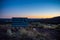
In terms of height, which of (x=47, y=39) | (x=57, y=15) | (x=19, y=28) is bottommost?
(x=47, y=39)

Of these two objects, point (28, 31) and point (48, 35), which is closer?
point (48, 35)

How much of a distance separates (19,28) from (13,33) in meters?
0.32

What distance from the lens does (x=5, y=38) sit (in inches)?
163

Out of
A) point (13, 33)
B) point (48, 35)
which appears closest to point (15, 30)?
point (13, 33)

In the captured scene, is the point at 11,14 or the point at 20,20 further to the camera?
the point at 20,20

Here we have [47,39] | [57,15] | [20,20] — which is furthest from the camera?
[20,20]

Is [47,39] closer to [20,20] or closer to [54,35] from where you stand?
[54,35]

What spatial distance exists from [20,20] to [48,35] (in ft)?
4.73

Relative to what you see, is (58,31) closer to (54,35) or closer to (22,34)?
(54,35)

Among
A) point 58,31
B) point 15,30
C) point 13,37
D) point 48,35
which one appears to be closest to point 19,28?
point 15,30

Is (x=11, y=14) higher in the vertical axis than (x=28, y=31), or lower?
higher

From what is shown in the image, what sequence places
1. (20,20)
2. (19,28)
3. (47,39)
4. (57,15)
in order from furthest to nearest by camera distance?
(20,20), (19,28), (57,15), (47,39)

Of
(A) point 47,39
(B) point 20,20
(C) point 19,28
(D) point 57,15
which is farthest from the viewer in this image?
(B) point 20,20

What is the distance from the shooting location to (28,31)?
462cm
